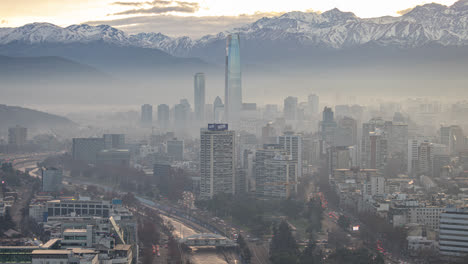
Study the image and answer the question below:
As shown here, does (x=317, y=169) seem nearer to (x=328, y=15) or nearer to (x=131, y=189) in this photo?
(x=131, y=189)

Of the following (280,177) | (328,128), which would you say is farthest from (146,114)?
(280,177)

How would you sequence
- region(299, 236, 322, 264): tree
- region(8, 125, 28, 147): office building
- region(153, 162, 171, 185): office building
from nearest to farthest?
region(299, 236, 322, 264): tree < region(153, 162, 171, 185): office building < region(8, 125, 28, 147): office building

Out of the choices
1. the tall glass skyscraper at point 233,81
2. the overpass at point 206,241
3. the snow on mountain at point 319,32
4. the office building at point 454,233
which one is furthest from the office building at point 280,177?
the snow on mountain at point 319,32

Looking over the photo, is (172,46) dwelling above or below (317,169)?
above

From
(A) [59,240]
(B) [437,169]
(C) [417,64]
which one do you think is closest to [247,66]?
(C) [417,64]

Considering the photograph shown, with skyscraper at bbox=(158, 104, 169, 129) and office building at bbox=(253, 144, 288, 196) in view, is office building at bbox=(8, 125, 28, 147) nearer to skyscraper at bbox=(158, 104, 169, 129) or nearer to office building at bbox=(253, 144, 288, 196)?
skyscraper at bbox=(158, 104, 169, 129)

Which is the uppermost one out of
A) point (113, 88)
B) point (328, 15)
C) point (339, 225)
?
point (328, 15)

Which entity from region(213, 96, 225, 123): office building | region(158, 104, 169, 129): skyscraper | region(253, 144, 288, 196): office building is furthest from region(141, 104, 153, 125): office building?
region(253, 144, 288, 196): office building
